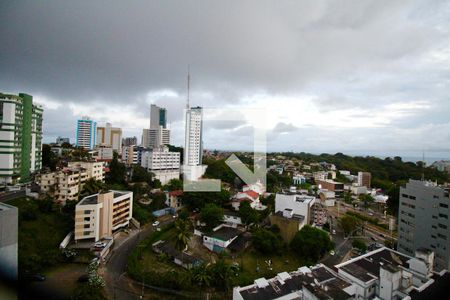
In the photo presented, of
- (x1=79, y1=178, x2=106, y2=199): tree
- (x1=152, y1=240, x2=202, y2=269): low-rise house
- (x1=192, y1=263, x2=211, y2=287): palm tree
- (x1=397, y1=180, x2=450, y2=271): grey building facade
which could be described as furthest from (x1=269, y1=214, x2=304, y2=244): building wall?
(x1=79, y1=178, x2=106, y2=199): tree

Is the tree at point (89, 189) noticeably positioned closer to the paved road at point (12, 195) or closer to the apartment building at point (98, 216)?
the apartment building at point (98, 216)

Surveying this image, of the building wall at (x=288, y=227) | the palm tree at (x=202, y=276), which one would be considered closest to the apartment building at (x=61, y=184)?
the palm tree at (x=202, y=276)

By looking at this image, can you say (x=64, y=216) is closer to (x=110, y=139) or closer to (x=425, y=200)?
(x=425, y=200)

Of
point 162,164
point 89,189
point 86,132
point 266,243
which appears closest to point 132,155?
point 162,164

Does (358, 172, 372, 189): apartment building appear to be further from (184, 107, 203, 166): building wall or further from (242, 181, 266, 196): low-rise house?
(184, 107, 203, 166): building wall

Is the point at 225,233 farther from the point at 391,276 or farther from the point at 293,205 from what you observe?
the point at 391,276

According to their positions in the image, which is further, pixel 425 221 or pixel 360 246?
pixel 360 246
